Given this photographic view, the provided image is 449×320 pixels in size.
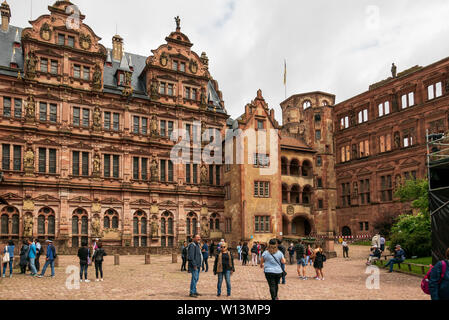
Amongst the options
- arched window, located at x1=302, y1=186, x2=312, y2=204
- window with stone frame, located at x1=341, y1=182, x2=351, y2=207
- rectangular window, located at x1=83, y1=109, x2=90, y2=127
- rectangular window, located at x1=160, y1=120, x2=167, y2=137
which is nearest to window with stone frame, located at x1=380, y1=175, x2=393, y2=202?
window with stone frame, located at x1=341, y1=182, x2=351, y2=207

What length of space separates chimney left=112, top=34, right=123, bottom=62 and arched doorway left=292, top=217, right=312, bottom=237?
27255 mm

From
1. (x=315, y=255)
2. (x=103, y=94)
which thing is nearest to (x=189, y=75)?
(x=103, y=94)

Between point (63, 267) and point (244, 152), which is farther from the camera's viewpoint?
point (244, 152)

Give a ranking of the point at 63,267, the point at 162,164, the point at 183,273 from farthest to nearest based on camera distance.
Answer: the point at 162,164
the point at 63,267
the point at 183,273

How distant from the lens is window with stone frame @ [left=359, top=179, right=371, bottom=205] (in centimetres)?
5352

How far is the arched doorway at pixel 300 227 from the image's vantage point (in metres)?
49.1

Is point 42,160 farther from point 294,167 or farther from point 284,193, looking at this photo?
point 294,167

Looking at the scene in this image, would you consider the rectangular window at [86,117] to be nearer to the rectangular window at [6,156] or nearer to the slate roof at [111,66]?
the slate roof at [111,66]

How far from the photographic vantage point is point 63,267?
80.0 ft

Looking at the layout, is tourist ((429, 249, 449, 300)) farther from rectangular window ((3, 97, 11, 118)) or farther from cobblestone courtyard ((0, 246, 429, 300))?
rectangular window ((3, 97, 11, 118))

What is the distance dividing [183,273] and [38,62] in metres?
25.7

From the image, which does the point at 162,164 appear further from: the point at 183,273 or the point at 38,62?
the point at 183,273

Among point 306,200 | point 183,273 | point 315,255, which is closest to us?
point 315,255

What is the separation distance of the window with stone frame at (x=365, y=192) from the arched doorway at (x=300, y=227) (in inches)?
360
